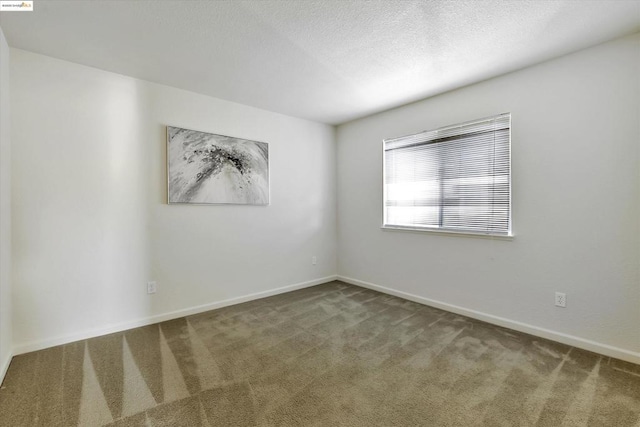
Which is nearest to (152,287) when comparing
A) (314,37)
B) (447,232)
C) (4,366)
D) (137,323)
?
(137,323)

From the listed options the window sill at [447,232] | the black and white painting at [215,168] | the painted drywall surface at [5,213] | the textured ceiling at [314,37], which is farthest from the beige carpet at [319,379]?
the textured ceiling at [314,37]

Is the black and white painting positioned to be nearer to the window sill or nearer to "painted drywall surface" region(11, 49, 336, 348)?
"painted drywall surface" region(11, 49, 336, 348)

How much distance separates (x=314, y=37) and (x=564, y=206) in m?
2.50

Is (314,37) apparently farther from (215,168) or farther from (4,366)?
(4,366)

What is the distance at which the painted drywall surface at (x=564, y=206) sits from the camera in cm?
213

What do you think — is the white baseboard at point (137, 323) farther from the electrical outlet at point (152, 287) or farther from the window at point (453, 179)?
the window at point (453, 179)

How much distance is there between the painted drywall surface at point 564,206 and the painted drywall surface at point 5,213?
379 cm

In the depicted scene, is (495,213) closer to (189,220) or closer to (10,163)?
(189,220)

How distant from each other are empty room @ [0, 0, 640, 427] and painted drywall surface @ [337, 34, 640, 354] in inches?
0.6

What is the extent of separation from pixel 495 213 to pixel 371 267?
1768 mm

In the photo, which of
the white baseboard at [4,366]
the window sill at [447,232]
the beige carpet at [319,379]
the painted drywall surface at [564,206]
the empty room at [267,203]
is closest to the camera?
the beige carpet at [319,379]

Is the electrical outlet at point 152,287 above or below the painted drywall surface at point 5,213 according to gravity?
below

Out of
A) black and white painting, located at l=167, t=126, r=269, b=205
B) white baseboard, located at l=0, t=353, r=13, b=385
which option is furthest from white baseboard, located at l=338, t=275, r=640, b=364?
white baseboard, located at l=0, t=353, r=13, b=385

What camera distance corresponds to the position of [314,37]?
2.12 meters
